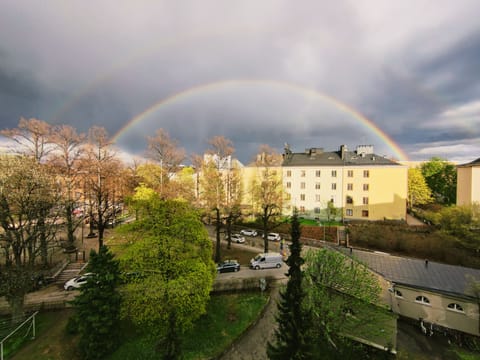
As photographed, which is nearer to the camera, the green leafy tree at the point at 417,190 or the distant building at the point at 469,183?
the distant building at the point at 469,183

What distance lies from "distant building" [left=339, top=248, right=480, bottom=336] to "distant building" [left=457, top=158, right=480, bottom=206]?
808 inches

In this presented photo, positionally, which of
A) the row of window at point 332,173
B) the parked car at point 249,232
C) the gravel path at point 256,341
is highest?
the row of window at point 332,173

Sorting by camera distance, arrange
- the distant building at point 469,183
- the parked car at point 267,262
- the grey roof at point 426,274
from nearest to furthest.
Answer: the grey roof at point 426,274, the parked car at point 267,262, the distant building at point 469,183

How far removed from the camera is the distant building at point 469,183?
32.9 m

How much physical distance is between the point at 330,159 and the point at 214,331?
41.2 m

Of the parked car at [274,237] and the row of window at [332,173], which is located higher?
the row of window at [332,173]

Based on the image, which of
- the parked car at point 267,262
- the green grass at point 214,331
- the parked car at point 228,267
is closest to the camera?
the green grass at point 214,331

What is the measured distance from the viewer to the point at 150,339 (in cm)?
1462

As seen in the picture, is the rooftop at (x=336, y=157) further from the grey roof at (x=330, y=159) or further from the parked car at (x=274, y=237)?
the parked car at (x=274, y=237)

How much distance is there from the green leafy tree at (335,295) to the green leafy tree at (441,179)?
59019mm

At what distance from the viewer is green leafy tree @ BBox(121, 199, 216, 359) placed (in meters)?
13.0

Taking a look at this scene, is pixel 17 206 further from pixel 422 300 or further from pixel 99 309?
pixel 422 300

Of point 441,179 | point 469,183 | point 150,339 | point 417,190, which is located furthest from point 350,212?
point 150,339

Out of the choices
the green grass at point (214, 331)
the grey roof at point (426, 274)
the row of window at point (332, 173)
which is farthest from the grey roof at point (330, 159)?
the green grass at point (214, 331)
